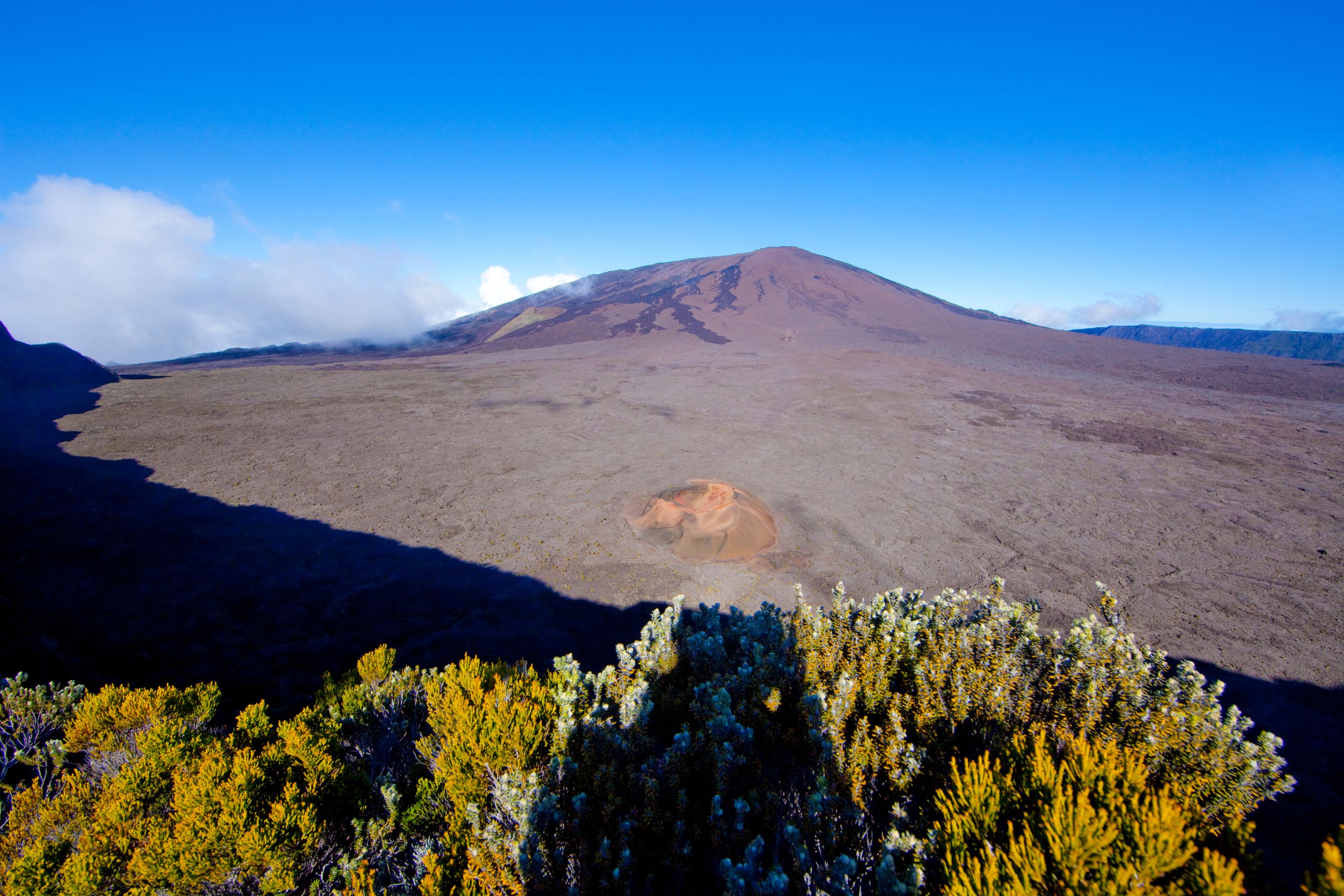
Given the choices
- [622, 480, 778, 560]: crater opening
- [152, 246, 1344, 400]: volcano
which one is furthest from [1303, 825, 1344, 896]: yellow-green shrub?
[152, 246, 1344, 400]: volcano

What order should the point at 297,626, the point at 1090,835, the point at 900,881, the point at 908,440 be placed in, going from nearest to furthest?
1. the point at 1090,835
2. the point at 900,881
3. the point at 297,626
4. the point at 908,440

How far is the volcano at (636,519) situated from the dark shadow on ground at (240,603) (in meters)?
0.04

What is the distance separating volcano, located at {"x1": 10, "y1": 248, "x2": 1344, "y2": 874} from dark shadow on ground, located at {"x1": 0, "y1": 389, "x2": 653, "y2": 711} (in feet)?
0.13

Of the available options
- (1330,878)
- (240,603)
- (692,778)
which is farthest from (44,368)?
(1330,878)

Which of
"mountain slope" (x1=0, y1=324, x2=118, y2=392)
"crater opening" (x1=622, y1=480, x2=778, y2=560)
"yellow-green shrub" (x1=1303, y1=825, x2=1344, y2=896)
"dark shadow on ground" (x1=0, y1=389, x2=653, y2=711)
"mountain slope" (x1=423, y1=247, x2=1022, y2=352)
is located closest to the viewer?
"yellow-green shrub" (x1=1303, y1=825, x2=1344, y2=896)

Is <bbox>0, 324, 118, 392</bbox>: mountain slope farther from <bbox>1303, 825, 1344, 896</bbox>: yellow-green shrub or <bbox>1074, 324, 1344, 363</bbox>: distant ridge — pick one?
<bbox>1074, 324, 1344, 363</bbox>: distant ridge

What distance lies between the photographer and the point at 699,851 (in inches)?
87.4

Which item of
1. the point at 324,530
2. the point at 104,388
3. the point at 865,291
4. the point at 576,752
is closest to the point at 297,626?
the point at 324,530

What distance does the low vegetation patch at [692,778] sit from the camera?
173 cm

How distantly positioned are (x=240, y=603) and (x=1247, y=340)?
13601 cm

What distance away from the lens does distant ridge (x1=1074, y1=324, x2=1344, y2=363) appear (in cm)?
7250

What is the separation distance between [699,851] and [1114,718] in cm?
246

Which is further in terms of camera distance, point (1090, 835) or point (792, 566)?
point (792, 566)

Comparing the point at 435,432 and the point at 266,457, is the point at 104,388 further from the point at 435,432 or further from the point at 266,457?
the point at 435,432
